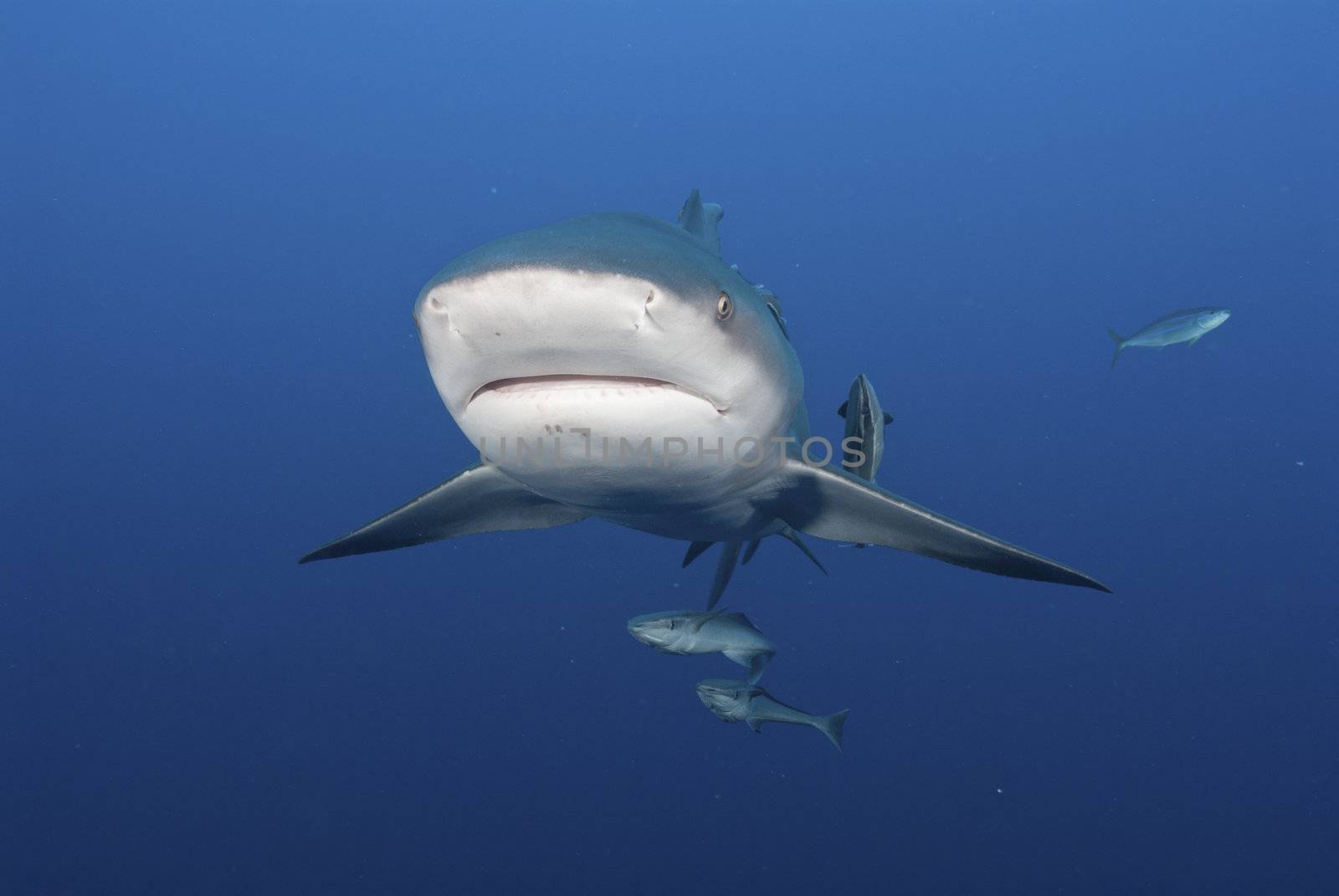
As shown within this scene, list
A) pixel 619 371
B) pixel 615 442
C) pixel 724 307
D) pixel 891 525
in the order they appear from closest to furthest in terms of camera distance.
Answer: pixel 619 371
pixel 724 307
pixel 615 442
pixel 891 525

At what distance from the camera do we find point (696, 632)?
5.00 metres

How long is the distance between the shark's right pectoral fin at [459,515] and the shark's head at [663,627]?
3.79ft

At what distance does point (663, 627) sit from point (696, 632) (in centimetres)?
24

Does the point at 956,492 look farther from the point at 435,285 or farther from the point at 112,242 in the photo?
the point at 112,242

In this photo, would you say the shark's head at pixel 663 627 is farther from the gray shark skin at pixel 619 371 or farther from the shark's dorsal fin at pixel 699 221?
the shark's dorsal fin at pixel 699 221

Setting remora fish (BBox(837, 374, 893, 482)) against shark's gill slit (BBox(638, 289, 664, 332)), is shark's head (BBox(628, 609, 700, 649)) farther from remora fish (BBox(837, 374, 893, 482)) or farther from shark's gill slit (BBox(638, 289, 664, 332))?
shark's gill slit (BBox(638, 289, 664, 332))

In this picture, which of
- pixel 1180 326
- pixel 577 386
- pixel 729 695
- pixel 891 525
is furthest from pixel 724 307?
pixel 1180 326

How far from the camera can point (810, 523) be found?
371cm

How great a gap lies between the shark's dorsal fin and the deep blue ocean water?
15.9 meters

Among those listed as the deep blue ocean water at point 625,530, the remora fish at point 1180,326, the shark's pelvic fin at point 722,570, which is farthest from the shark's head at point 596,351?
the deep blue ocean water at point 625,530

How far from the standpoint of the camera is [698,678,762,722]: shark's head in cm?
522

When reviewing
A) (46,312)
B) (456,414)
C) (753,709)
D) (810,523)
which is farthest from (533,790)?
(46,312)

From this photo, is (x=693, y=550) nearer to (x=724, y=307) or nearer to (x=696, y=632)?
(x=696, y=632)

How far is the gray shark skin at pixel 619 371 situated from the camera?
5.32 ft
